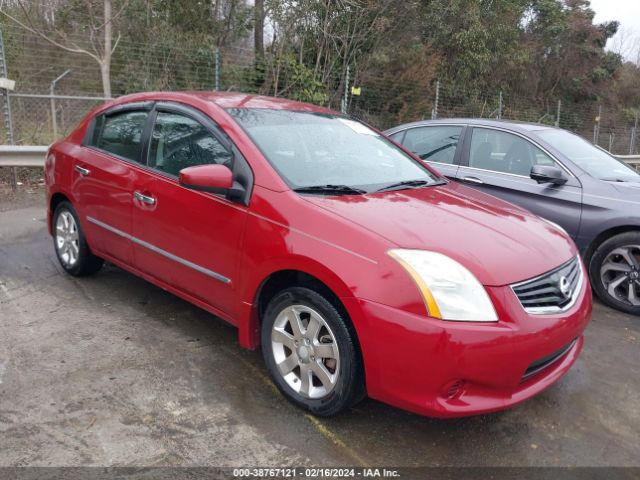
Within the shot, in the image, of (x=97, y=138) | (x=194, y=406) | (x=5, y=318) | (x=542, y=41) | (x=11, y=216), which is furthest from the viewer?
(x=542, y=41)

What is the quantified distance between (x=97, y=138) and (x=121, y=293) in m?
1.25

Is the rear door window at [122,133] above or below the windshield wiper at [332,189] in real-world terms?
above

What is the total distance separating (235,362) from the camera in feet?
11.1

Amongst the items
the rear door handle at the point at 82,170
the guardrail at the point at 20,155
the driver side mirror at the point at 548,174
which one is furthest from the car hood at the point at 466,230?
the guardrail at the point at 20,155

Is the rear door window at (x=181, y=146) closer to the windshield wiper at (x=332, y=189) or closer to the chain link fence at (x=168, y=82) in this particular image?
the windshield wiper at (x=332, y=189)

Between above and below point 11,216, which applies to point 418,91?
above

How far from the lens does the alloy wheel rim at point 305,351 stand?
2688mm

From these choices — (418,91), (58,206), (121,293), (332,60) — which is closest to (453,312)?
(121,293)

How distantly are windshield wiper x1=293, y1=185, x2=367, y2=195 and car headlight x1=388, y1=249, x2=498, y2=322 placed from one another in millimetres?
680

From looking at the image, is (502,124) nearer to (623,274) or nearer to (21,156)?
(623,274)

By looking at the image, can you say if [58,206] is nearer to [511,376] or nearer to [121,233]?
[121,233]

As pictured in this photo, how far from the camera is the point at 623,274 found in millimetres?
4508

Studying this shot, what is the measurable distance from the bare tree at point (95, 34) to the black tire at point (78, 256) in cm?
557

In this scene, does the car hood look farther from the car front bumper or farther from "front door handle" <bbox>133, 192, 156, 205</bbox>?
"front door handle" <bbox>133, 192, 156, 205</bbox>
